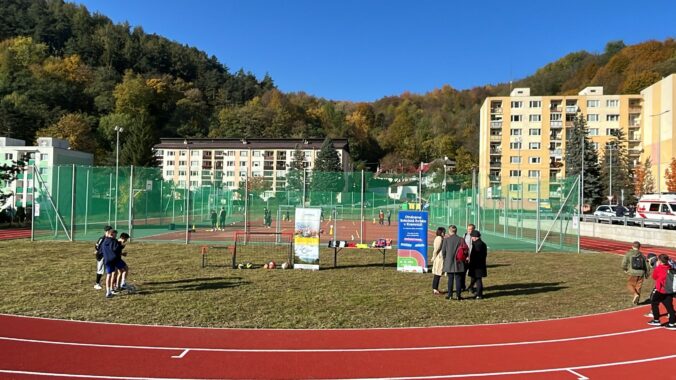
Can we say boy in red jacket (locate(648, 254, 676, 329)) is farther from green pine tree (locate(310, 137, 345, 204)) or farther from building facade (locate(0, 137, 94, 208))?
building facade (locate(0, 137, 94, 208))

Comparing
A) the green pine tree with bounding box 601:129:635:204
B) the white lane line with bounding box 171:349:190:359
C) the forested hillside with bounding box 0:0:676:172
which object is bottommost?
the white lane line with bounding box 171:349:190:359

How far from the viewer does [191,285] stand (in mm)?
12961

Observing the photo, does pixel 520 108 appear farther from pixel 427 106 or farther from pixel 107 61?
pixel 107 61

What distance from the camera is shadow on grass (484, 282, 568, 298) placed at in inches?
504

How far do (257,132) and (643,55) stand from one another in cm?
8910

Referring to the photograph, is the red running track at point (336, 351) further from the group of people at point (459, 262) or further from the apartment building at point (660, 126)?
the apartment building at point (660, 126)

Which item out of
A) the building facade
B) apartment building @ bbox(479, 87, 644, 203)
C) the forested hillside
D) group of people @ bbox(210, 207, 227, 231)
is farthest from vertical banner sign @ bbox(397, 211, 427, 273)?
the forested hillside

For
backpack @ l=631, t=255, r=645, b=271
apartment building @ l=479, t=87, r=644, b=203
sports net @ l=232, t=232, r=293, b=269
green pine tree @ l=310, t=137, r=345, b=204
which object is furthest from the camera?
apartment building @ l=479, t=87, r=644, b=203

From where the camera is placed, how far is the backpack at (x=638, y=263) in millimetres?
11797

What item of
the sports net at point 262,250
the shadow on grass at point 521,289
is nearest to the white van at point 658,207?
the shadow on grass at point 521,289

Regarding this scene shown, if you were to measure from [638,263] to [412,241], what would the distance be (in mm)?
6196

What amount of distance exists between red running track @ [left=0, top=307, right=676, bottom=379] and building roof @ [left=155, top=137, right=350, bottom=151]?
10405cm

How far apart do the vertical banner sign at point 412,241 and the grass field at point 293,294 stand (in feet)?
1.75

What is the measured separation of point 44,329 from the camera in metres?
8.75
